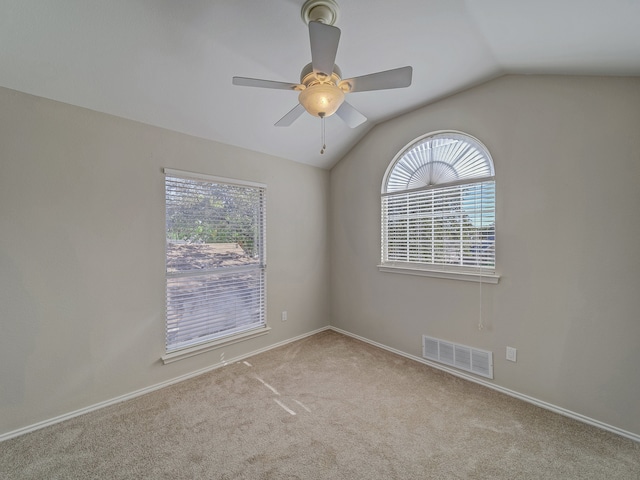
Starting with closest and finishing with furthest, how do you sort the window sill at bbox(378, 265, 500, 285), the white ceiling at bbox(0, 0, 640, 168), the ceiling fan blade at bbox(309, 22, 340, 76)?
1. the ceiling fan blade at bbox(309, 22, 340, 76)
2. the white ceiling at bbox(0, 0, 640, 168)
3. the window sill at bbox(378, 265, 500, 285)

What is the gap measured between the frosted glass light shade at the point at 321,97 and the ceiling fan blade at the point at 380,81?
3.2 inches

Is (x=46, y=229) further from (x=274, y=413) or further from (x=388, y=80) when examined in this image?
(x=388, y=80)

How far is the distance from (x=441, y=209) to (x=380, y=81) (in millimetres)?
1654

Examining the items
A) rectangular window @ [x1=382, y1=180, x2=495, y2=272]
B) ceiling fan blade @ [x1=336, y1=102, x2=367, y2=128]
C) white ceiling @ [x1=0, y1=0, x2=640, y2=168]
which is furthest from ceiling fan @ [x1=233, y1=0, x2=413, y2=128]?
rectangular window @ [x1=382, y1=180, x2=495, y2=272]

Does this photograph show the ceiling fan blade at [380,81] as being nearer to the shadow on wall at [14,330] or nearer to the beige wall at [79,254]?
the beige wall at [79,254]

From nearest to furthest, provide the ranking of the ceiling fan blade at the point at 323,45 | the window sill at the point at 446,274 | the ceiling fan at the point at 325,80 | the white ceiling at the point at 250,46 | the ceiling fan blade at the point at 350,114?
the ceiling fan blade at the point at 323,45, the ceiling fan at the point at 325,80, the white ceiling at the point at 250,46, the ceiling fan blade at the point at 350,114, the window sill at the point at 446,274

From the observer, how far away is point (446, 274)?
105 inches

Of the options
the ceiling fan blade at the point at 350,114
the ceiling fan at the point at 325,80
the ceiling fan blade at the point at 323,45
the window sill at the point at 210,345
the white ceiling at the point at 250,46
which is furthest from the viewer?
the window sill at the point at 210,345

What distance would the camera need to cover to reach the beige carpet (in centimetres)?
158

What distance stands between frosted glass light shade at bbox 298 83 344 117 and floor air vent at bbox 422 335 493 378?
2429mm

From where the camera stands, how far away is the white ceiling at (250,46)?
153 cm

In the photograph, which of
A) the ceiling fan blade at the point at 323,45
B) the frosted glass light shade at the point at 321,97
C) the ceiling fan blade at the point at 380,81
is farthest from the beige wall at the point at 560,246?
the ceiling fan blade at the point at 323,45

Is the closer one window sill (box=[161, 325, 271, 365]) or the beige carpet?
the beige carpet

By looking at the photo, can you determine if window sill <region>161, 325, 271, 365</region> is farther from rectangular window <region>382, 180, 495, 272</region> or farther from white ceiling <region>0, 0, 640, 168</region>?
white ceiling <region>0, 0, 640, 168</region>
